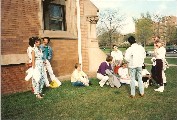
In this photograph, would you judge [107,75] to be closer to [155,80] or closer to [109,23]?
[155,80]

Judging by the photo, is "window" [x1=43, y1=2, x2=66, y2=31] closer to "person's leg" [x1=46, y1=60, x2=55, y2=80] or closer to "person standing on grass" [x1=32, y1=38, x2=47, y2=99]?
"person's leg" [x1=46, y1=60, x2=55, y2=80]

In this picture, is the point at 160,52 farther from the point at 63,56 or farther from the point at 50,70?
the point at 63,56

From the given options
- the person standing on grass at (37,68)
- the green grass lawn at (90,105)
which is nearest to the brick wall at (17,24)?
the person standing on grass at (37,68)

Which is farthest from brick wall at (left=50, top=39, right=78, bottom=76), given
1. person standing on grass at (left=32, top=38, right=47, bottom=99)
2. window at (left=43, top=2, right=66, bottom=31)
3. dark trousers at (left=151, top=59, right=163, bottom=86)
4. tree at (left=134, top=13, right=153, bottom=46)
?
tree at (left=134, top=13, right=153, bottom=46)

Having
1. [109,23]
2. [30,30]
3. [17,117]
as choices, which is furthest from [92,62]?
[109,23]

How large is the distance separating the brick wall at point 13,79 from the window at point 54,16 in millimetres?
2829

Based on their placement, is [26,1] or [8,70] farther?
[26,1]

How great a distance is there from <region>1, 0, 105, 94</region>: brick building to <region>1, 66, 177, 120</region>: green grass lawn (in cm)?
96

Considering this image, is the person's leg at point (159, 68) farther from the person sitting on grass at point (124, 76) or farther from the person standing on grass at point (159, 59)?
the person sitting on grass at point (124, 76)

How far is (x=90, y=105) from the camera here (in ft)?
24.7

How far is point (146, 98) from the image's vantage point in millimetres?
8266

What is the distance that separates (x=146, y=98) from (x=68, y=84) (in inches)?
150

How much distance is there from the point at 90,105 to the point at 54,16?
6192 mm

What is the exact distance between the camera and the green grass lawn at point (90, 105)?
6.50m
